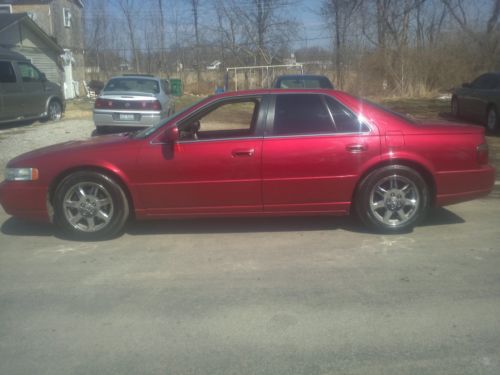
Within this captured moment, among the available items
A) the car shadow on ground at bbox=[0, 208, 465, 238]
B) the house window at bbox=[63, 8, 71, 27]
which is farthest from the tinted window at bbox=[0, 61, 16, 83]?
the house window at bbox=[63, 8, 71, 27]

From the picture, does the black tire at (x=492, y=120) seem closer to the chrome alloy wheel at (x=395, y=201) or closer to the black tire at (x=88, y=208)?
the chrome alloy wheel at (x=395, y=201)

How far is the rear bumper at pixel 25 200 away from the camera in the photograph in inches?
199

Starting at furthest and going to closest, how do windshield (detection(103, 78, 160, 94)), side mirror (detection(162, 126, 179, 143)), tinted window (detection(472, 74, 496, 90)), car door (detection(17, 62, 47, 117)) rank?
car door (detection(17, 62, 47, 117)), windshield (detection(103, 78, 160, 94)), tinted window (detection(472, 74, 496, 90)), side mirror (detection(162, 126, 179, 143))

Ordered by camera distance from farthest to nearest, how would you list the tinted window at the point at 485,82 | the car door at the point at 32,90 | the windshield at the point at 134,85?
the car door at the point at 32,90 < the windshield at the point at 134,85 < the tinted window at the point at 485,82

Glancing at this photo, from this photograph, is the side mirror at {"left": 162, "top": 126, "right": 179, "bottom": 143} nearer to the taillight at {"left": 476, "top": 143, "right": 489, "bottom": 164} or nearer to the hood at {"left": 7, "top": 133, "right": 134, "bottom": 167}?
the hood at {"left": 7, "top": 133, "right": 134, "bottom": 167}

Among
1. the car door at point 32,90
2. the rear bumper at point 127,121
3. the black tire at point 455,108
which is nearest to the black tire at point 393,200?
the rear bumper at point 127,121

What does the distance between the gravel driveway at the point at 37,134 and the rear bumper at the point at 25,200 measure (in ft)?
13.3

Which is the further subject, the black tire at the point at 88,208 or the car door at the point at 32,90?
the car door at the point at 32,90

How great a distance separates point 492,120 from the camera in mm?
11680

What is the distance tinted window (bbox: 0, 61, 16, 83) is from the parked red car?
9521mm

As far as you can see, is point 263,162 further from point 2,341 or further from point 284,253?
point 2,341

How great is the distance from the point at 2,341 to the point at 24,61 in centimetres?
1290

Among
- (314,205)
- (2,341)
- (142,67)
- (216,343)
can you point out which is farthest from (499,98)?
(142,67)

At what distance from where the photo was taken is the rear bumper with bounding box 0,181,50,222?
507cm
